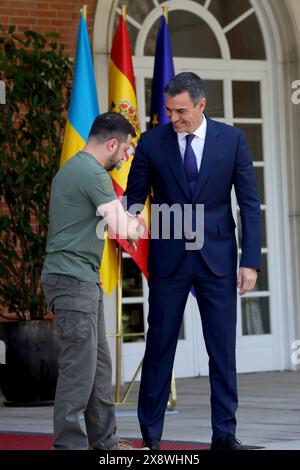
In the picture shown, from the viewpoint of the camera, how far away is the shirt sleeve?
4.86m

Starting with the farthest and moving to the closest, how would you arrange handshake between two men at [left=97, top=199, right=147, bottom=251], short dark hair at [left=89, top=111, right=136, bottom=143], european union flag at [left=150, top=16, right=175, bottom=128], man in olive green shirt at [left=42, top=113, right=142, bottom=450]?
1. european union flag at [left=150, top=16, right=175, bottom=128]
2. short dark hair at [left=89, top=111, right=136, bottom=143]
3. man in olive green shirt at [left=42, top=113, right=142, bottom=450]
4. handshake between two men at [left=97, top=199, right=147, bottom=251]

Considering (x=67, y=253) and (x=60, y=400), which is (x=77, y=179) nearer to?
(x=67, y=253)

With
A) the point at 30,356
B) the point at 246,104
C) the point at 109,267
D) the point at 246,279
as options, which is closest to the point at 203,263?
the point at 246,279

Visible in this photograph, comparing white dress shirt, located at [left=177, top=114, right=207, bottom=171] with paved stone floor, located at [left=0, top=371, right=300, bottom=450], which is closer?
white dress shirt, located at [left=177, top=114, right=207, bottom=171]

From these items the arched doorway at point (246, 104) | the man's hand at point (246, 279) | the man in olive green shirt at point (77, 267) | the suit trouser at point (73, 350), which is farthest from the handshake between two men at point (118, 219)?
the arched doorway at point (246, 104)

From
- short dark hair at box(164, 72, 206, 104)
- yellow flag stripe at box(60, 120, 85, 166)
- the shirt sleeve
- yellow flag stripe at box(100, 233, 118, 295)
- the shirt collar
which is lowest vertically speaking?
yellow flag stripe at box(100, 233, 118, 295)

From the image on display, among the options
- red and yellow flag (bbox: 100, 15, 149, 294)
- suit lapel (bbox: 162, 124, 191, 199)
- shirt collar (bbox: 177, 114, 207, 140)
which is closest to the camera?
suit lapel (bbox: 162, 124, 191, 199)

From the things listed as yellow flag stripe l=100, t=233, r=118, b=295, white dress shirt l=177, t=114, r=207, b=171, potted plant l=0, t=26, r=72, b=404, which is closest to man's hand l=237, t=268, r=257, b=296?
white dress shirt l=177, t=114, r=207, b=171

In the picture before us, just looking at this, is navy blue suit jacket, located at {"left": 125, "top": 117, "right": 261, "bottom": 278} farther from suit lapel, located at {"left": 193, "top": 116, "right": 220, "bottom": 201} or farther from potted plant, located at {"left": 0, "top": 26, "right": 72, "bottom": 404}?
potted plant, located at {"left": 0, "top": 26, "right": 72, "bottom": 404}

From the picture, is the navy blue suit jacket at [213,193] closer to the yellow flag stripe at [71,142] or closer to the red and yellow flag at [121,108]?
the red and yellow flag at [121,108]

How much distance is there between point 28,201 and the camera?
26.8 feet

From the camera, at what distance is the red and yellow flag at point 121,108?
765cm

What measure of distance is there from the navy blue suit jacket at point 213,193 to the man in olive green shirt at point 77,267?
48 cm
